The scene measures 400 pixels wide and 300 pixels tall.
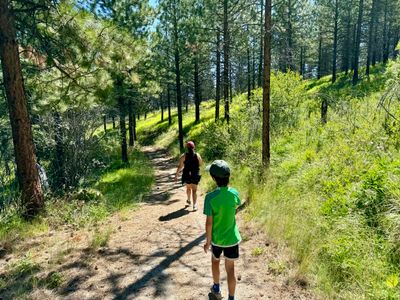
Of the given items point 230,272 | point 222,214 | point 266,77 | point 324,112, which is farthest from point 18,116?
point 324,112

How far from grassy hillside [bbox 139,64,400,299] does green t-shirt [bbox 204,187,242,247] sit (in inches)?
60.3

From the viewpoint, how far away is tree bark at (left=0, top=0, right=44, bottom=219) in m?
6.34

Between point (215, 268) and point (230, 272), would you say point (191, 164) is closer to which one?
point (215, 268)

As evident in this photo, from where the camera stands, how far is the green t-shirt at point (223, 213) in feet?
11.9

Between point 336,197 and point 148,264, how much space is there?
3.59 metres

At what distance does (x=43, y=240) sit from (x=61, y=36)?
4.67 meters

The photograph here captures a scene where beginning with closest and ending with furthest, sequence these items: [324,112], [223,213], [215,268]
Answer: [223,213], [215,268], [324,112]

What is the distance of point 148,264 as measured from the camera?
530cm

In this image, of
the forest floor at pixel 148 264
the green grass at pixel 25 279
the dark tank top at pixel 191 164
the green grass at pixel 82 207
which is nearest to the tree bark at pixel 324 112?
the dark tank top at pixel 191 164

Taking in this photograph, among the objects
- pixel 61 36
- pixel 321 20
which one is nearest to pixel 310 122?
pixel 61 36

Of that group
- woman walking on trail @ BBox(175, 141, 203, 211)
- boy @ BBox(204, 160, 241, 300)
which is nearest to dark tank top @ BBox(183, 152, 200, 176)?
woman walking on trail @ BBox(175, 141, 203, 211)

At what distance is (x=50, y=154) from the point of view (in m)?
11.9

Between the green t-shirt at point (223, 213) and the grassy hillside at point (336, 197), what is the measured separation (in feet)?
5.03

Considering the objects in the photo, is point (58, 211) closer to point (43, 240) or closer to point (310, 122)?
point (43, 240)
